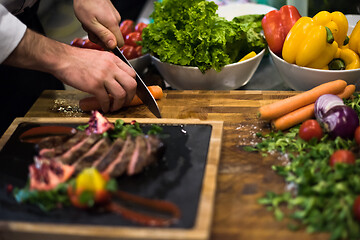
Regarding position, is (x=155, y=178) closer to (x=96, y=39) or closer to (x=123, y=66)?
(x=123, y=66)

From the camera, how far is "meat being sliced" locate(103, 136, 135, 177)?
1.91 m

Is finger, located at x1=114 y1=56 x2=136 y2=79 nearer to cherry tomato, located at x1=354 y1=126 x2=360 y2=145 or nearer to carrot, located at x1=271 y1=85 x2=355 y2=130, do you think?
carrot, located at x1=271 y1=85 x2=355 y2=130

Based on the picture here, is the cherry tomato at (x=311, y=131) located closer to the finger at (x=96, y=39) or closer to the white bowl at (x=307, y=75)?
the white bowl at (x=307, y=75)

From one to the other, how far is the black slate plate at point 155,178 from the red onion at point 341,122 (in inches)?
26.7

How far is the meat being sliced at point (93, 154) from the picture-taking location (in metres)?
1.95

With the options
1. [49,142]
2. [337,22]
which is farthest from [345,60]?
[49,142]

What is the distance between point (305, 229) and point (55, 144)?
136 centimetres

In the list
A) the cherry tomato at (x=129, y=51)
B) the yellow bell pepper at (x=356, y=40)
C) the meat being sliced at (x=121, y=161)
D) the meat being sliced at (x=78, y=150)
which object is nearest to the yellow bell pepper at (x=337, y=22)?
the yellow bell pepper at (x=356, y=40)

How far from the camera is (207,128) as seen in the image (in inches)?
90.7

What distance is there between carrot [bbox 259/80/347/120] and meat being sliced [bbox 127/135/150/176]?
80cm

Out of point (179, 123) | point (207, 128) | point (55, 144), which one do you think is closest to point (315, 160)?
point (207, 128)

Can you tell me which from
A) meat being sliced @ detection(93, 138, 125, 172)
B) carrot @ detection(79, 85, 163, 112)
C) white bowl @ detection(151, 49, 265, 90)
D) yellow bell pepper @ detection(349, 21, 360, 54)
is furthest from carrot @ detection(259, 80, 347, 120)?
meat being sliced @ detection(93, 138, 125, 172)

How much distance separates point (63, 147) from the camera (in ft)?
6.84

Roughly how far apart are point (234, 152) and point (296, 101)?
1.80 ft
